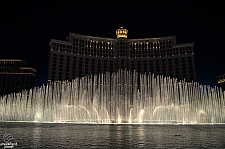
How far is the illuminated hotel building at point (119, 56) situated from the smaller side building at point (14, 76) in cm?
4444

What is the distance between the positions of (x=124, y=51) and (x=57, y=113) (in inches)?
2063

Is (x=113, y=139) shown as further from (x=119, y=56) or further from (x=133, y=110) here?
(x=119, y=56)

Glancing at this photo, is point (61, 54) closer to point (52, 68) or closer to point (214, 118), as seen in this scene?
point (52, 68)

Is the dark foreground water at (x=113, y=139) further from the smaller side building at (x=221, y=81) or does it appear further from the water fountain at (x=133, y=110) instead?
the smaller side building at (x=221, y=81)

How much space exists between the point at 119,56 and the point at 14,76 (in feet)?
217

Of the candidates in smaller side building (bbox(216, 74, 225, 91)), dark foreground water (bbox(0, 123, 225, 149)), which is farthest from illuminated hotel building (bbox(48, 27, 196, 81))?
dark foreground water (bbox(0, 123, 225, 149))

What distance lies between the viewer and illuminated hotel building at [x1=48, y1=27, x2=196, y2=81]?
79312mm

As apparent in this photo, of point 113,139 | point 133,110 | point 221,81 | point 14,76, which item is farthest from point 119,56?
point 113,139

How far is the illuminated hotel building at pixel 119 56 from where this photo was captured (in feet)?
260

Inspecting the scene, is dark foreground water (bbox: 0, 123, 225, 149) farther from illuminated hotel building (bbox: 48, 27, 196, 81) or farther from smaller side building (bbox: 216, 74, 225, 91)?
smaller side building (bbox: 216, 74, 225, 91)

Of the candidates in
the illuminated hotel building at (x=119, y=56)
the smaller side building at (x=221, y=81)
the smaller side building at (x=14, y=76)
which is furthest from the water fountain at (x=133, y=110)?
the smaller side building at (x=14, y=76)

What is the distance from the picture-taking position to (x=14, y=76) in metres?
113

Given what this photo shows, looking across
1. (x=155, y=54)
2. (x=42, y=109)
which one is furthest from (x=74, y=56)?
(x=42, y=109)

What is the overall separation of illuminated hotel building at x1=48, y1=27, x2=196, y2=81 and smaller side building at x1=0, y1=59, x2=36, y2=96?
44440 mm
